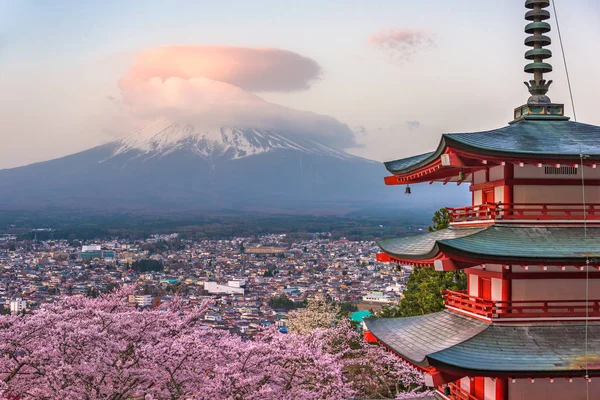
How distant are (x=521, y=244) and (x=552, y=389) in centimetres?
227

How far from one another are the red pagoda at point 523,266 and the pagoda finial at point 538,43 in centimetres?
7

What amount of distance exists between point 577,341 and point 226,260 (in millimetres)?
112982

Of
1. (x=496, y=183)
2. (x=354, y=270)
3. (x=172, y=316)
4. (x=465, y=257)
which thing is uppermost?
(x=496, y=183)

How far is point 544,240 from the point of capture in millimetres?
10992

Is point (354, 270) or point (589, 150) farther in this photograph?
point (354, 270)

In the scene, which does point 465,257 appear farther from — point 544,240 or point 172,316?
point 172,316

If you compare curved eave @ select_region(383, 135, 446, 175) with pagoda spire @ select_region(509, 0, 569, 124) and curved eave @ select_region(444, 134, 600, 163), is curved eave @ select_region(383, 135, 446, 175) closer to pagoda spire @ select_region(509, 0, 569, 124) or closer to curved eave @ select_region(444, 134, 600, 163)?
curved eave @ select_region(444, 134, 600, 163)

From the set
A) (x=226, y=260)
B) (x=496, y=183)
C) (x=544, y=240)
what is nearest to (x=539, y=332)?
(x=544, y=240)

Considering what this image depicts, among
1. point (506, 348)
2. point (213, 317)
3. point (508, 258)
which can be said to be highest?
point (508, 258)

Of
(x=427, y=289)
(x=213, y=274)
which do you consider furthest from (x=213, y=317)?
(x=213, y=274)

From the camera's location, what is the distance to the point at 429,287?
28.1m

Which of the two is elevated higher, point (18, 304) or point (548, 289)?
point (548, 289)

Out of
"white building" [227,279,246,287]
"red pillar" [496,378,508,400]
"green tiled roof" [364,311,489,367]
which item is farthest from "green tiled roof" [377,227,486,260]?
"white building" [227,279,246,287]

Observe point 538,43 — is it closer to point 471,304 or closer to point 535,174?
point 535,174
